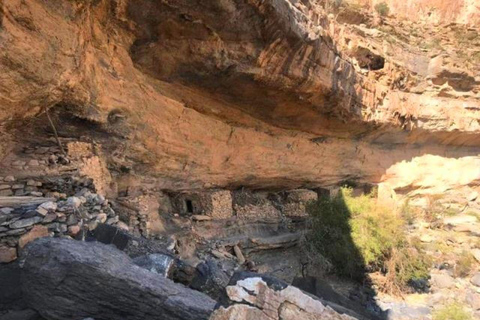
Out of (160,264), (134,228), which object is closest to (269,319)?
(160,264)

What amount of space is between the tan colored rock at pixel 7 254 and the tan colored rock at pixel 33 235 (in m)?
0.06

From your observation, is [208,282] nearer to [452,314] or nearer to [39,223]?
[39,223]

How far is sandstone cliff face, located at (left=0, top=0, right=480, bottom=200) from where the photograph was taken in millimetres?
4074

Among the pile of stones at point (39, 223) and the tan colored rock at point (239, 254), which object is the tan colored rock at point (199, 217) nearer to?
the tan colored rock at point (239, 254)

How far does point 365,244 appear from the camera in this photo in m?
7.34

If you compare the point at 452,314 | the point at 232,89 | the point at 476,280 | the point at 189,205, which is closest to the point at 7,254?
the point at 232,89

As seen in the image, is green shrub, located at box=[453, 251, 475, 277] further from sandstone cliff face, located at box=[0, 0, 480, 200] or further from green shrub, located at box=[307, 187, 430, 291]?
sandstone cliff face, located at box=[0, 0, 480, 200]

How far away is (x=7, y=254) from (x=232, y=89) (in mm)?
4399

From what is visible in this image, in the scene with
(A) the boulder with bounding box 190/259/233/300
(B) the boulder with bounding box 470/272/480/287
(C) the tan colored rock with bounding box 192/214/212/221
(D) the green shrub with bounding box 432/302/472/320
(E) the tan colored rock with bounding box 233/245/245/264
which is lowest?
(E) the tan colored rock with bounding box 233/245/245/264

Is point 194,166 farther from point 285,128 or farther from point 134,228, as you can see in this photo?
point 285,128

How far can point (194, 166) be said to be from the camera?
700cm

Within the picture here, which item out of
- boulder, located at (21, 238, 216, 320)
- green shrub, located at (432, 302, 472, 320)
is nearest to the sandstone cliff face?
boulder, located at (21, 238, 216, 320)

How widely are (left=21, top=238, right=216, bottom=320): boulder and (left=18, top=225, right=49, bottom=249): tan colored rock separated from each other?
366 millimetres

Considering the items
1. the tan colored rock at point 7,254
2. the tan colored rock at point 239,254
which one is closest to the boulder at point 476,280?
the tan colored rock at point 239,254
